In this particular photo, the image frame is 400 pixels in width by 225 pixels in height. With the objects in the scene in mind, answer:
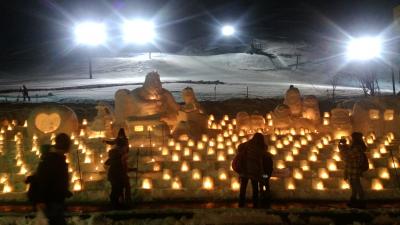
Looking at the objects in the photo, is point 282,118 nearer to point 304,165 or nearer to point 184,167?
point 304,165

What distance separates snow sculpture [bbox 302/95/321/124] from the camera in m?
15.4

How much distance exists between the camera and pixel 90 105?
67.5ft

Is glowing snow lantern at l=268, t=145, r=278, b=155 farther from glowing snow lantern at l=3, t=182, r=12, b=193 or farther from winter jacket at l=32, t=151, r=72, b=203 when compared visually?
winter jacket at l=32, t=151, r=72, b=203

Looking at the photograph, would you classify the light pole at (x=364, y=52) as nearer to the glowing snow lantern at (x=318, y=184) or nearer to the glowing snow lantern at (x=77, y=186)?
the glowing snow lantern at (x=318, y=184)

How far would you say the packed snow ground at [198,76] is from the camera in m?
26.0

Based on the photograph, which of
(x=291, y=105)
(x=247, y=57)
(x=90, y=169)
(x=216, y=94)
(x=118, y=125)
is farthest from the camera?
(x=247, y=57)

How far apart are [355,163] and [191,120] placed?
Result: 676cm

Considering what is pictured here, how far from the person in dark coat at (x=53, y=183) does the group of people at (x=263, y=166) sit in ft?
11.9

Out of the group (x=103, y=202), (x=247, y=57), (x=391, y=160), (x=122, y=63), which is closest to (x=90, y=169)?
(x=103, y=202)

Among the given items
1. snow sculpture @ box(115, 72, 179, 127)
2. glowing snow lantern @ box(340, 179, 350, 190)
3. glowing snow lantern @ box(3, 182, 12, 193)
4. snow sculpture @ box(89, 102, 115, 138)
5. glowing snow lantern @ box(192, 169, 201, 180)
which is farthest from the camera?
snow sculpture @ box(115, 72, 179, 127)

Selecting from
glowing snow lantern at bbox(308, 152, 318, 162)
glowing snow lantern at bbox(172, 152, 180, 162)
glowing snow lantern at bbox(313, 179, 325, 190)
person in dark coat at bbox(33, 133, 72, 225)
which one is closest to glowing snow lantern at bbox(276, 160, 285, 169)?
glowing snow lantern at bbox(308, 152, 318, 162)

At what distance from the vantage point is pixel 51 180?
5.58 metres

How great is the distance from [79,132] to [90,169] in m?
4.22

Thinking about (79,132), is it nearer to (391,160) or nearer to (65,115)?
(65,115)
